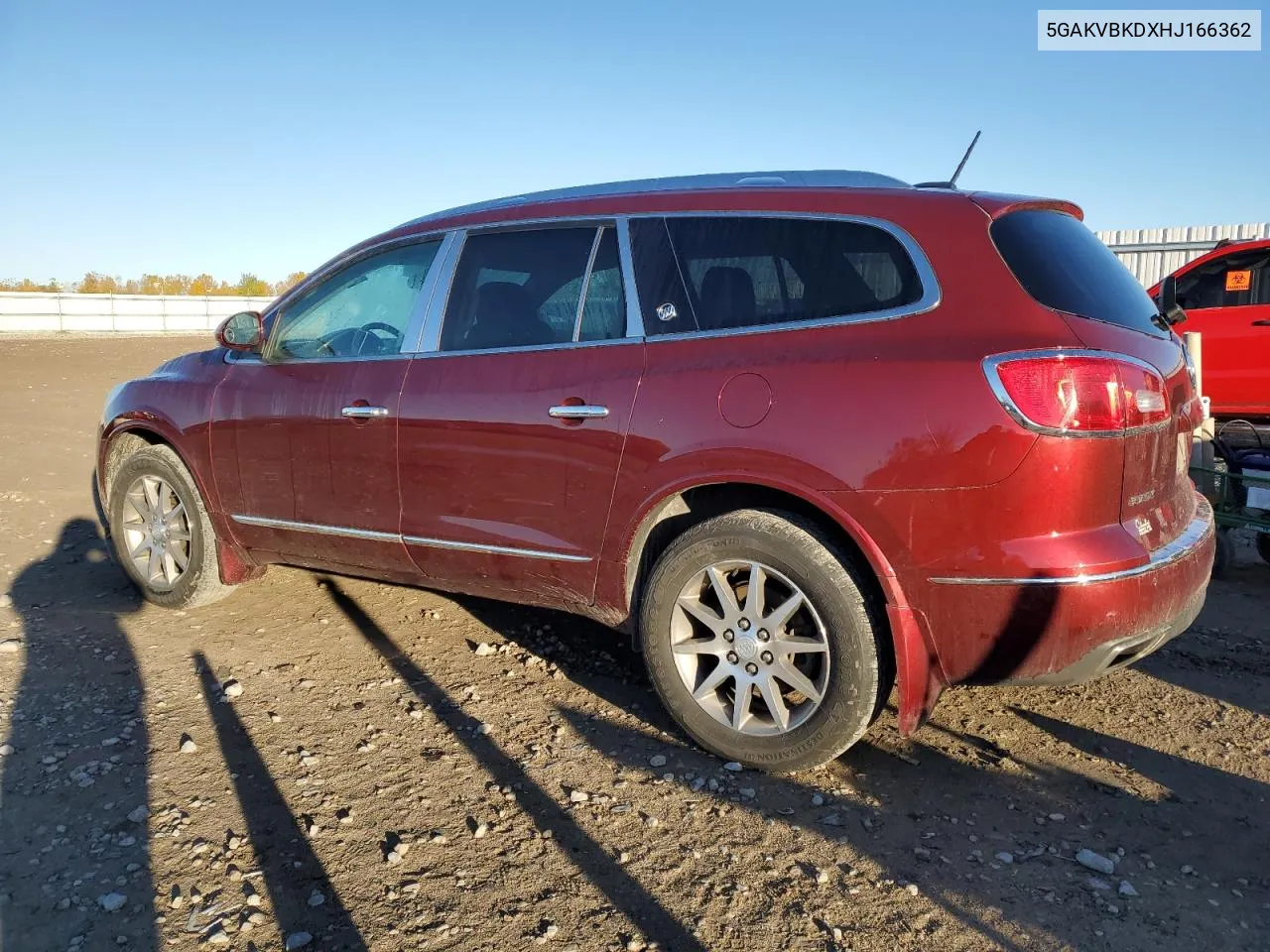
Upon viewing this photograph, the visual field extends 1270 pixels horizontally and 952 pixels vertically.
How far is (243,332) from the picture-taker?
4.43 meters

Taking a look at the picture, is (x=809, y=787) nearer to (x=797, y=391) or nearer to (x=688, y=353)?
(x=797, y=391)

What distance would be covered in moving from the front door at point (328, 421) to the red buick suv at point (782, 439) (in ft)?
0.07

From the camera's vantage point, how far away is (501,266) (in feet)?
12.4

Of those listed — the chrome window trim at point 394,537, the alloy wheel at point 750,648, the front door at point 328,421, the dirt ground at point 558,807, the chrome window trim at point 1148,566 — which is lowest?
the dirt ground at point 558,807

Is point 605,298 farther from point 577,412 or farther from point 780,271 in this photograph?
point 780,271

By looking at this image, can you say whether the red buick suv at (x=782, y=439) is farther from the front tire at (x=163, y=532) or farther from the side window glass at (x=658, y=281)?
the front tire at (x=163, y=532)

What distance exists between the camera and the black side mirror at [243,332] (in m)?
4.43

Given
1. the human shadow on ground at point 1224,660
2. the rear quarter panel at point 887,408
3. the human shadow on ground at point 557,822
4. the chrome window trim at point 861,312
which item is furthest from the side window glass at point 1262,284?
the human shadow on ground at point 557,822

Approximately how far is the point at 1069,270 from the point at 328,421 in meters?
2.89

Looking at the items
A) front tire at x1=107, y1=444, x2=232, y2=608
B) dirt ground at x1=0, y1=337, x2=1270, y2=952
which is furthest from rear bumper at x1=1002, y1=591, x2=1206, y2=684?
front tire at x1=107, y1=444, x2=232, y2=608

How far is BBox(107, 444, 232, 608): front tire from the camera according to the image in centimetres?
466

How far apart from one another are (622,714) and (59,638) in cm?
268

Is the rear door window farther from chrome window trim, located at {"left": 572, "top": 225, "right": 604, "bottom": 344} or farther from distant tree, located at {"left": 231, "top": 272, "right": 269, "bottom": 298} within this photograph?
distant tree, located at {"left": 231, "top": 272, "right": 269, "bottom": 298}

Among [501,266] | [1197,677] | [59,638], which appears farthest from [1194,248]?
[59,638]
